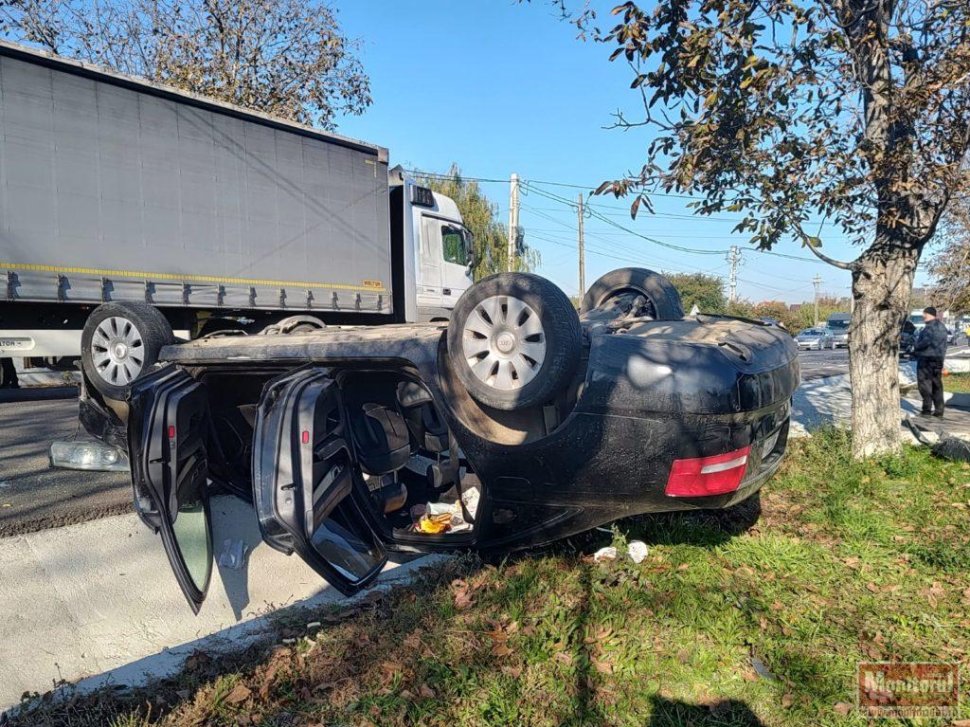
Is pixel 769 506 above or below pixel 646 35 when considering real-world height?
below

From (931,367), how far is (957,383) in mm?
7509

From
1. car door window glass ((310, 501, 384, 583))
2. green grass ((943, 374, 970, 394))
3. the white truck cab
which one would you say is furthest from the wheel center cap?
green grass ((943, 374, 970, 394))

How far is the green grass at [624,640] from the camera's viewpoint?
2.52 meters

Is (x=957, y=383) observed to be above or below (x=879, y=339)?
below

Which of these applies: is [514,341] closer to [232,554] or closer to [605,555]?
[605,555]

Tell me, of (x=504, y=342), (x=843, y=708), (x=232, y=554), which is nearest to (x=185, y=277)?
(x=232, y=554)

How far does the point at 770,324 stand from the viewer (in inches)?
159

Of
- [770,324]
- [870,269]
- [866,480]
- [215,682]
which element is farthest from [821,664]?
[870,269]

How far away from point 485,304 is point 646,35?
9.78 feet

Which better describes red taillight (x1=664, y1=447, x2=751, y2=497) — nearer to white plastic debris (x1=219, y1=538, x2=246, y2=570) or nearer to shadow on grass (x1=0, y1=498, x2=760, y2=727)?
shadow on grass (x1=0, y1=498, x2=760, y2=727)

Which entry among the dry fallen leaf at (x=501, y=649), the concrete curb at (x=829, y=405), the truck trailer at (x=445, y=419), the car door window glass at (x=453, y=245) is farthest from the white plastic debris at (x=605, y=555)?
the car door window glass at (x=453, y=245)

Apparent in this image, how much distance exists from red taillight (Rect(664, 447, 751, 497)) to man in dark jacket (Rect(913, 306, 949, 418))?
6.94 meters

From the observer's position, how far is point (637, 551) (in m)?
3.73

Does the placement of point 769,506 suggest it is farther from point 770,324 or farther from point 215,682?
point 215,682
